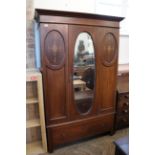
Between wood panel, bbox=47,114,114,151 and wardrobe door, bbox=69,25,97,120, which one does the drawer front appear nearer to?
wood panel, bbox=47,114,114,151

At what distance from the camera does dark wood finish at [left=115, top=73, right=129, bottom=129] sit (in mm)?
2617

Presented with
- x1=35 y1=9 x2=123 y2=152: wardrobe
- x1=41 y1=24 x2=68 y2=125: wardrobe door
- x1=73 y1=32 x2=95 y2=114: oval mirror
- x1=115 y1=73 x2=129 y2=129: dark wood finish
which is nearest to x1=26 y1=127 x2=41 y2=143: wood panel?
x1=35 y1=9 x2=123 y2=152: wardrobe

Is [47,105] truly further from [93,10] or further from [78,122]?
[93,10]

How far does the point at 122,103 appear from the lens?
2.66m

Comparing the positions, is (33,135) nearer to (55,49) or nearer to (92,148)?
(92,148)

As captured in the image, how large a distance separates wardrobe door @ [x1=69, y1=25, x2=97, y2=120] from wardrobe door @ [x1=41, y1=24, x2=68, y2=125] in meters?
0.08

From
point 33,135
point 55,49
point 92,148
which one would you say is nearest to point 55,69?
point 55,49

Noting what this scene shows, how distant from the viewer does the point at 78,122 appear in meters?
2.31

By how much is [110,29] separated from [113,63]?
0.48m

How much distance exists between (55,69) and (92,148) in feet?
4.08

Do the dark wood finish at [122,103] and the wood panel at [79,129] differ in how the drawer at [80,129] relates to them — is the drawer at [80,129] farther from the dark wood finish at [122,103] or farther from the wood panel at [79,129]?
the dark wood finish at [122,103]

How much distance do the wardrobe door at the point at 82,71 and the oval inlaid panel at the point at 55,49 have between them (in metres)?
0.12
